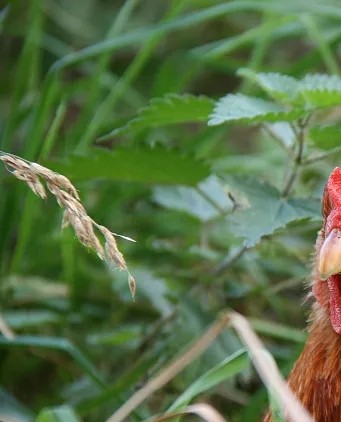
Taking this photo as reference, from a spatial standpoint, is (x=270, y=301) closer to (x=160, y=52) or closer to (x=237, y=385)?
(x=237, y=385)

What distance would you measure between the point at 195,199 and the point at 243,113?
0.48 metres

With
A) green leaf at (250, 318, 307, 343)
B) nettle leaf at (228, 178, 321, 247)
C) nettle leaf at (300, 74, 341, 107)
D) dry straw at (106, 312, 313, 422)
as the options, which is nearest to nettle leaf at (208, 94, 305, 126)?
nettle leaf at (300, 74, 341, 107)

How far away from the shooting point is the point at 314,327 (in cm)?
138

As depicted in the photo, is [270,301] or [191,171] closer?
[191,171]

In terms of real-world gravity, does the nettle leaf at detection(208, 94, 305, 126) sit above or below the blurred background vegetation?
above

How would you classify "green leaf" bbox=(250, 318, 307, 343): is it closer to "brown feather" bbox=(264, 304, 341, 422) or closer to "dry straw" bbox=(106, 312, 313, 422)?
"brown feather" bbox=(264, 304, 341, 422)

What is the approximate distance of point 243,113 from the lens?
4.27 feet

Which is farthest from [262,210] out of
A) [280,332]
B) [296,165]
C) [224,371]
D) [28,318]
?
[28,318]

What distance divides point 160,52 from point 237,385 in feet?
5.16

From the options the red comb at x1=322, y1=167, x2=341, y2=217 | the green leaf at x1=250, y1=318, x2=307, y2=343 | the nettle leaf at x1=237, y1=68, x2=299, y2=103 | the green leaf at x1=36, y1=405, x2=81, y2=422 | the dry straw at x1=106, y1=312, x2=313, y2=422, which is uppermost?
the nettle leaf at x1=237, y1=68, x2=299, y2=103

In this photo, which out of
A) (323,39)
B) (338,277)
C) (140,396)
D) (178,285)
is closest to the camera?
(140,396)

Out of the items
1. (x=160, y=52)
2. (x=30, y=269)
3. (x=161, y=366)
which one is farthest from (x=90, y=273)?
(x=160, y=52)

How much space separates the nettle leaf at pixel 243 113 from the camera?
1.27 meters

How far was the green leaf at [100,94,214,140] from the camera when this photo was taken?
4.51ft
